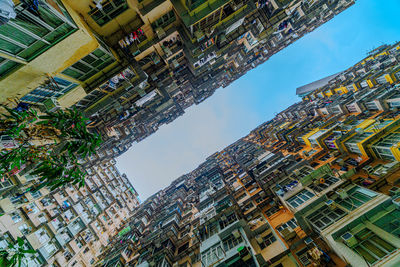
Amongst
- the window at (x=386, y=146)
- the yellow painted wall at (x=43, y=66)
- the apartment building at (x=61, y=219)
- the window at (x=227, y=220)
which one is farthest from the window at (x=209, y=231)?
the yellow painted wall at (x=43, y=66)

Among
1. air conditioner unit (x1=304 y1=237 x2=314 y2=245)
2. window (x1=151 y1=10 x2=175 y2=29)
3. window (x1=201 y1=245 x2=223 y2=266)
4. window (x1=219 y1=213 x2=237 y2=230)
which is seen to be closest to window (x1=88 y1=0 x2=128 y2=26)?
window (x1=151 y1=10 x2=175 y2=29)

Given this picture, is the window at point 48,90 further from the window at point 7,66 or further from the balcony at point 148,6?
the balcony at point 148,6

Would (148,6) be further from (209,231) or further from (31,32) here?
(209,231)

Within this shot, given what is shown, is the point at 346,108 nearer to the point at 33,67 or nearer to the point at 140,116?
the point at 140,116

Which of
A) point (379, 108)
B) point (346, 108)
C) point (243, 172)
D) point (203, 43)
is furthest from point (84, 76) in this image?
point (346, 108)

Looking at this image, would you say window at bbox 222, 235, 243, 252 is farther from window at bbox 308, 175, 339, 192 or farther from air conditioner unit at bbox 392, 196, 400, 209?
air conditioner unit at bbox 392, 196, 400, 209
